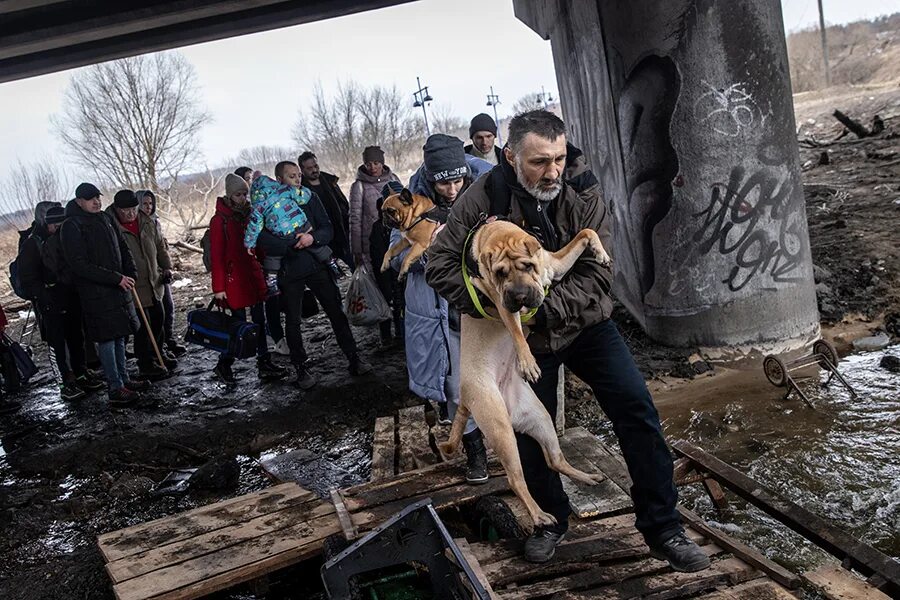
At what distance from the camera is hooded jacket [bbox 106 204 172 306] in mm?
8039

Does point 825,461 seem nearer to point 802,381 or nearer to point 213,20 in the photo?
point 802,381

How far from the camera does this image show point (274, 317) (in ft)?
27.0

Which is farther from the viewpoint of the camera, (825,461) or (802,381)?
(802,381)

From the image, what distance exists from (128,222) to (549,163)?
256 inches

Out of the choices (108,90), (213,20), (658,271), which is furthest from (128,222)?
(108,90)

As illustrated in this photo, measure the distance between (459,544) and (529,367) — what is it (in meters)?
1.15

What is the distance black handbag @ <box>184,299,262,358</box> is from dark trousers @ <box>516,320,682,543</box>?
4862 millimetres

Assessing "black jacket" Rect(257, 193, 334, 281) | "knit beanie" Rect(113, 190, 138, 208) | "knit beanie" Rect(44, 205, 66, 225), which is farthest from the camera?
"knit beanie" Rect(44, 205, 66, 225)

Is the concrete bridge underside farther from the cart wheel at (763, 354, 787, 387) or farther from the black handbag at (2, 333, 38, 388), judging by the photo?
the black handbag at (2, 333, 38, 388)

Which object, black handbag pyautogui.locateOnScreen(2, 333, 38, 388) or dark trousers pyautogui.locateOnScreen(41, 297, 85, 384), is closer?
dark trousers pyautogui.locateOnScreen(41, 297, 85, 384)

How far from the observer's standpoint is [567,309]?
2834 mm

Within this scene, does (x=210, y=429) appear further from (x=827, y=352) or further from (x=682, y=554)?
(x=827, y=352)

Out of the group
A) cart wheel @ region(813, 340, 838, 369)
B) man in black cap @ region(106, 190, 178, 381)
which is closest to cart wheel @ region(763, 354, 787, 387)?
cart wheel @ region(813, 340, 838, 369)

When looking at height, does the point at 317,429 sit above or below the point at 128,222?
below
